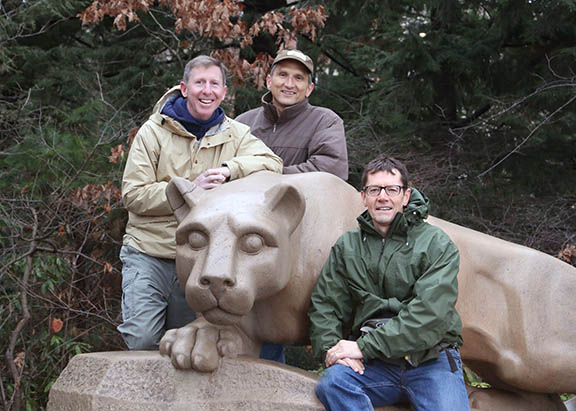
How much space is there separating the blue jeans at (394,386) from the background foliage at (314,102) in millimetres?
3311

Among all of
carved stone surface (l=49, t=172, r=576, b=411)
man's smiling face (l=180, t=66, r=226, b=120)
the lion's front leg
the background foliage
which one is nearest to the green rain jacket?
carved stone surface (l=49, t=172, r=576, b=411)

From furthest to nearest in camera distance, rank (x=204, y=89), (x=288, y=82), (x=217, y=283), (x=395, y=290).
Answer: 1. (x=288, y=82)
2. (x=204, y=89)
3. (x=395, y=290)
4. (x=217, y=283)

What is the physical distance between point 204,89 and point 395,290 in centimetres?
142

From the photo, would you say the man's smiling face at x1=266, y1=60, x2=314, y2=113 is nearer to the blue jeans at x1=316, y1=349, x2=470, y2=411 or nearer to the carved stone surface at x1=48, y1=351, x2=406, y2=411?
the carved stone surface at x1=48, y1=351, x2=406, y2=411

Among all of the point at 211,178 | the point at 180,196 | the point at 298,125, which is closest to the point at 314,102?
the point at 298,125

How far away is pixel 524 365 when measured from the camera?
11.1 feet

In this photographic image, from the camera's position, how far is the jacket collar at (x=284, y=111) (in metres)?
4.03

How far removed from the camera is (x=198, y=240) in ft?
9.31

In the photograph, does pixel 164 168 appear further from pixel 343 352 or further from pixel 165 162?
pixel 343 352

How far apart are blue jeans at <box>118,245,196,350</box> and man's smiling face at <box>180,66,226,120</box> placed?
0.81 metres

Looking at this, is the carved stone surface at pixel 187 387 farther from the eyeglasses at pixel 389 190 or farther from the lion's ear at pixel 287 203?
the eyeglasses at pixel 389 190

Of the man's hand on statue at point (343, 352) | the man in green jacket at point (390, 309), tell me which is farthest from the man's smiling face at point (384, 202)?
the man's hand on statue at point (343, 352)

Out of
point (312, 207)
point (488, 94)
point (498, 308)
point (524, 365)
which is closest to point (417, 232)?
point (312, 207)

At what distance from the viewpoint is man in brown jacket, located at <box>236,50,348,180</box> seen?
394 centimetres
